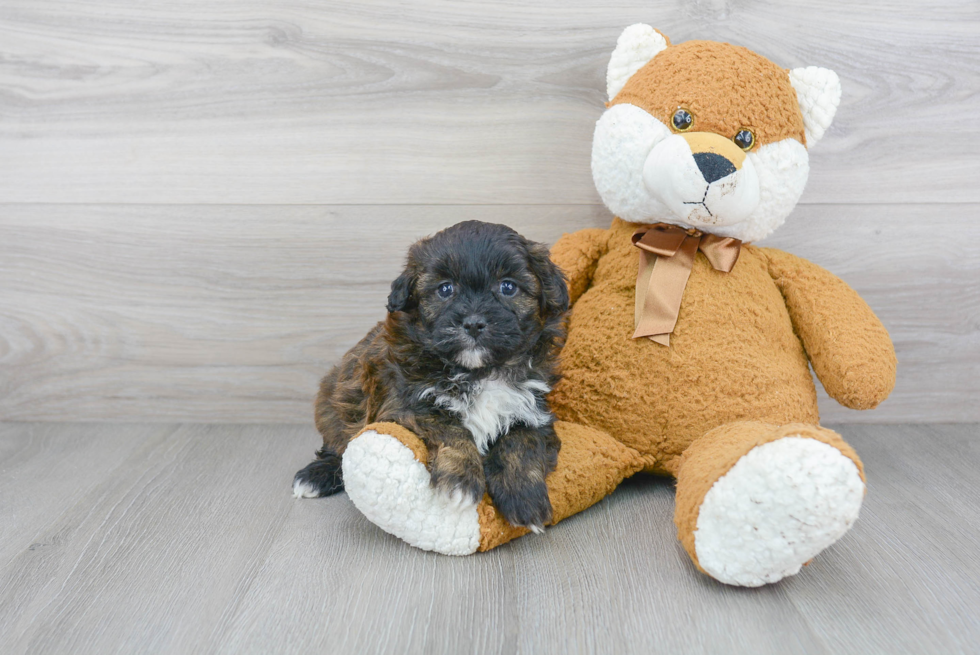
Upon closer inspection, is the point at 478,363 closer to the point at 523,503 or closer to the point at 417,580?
the point at 523,503

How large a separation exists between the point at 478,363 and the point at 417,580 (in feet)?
1.30

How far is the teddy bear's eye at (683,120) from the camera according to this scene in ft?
4.87

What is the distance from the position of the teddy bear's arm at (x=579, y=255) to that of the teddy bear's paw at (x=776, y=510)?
25.0 inches

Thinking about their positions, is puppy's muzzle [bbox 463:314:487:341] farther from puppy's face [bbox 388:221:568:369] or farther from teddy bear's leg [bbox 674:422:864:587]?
teddy bear's leg [bbox 674:422:864:587]

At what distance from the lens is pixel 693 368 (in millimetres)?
1539

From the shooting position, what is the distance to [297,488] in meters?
1.68

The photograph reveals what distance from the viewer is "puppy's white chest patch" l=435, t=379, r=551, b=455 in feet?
Result: 4.59

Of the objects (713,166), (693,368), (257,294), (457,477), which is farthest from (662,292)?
(257,294)

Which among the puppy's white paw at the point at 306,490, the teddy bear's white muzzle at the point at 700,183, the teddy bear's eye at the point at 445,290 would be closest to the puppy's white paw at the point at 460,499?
the teddy bear's eye at the point at 445,290

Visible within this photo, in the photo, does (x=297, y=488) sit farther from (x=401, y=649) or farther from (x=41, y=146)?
(x=41, y=146)

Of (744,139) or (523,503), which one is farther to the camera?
(744,139)

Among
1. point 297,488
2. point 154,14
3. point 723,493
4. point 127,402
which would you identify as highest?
point 154,14

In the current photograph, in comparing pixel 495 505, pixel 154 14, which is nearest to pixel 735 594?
pixel 495 505

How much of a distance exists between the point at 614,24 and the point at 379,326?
102 cm
